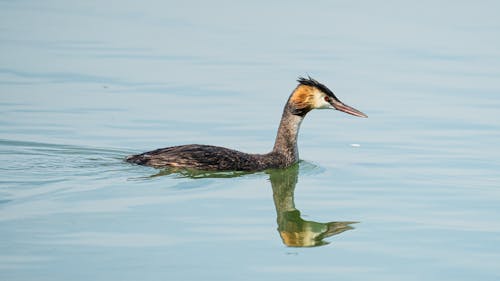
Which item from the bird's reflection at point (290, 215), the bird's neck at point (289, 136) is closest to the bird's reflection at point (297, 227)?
the bird's reflection at point (290, 215)

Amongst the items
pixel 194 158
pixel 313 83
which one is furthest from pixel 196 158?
pixel 313 83

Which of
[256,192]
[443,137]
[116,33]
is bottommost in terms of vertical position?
[256,192]

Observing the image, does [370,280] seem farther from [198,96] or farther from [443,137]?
[198,96]

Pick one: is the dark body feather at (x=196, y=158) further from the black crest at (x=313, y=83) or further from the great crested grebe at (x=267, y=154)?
the black crest at (x=313, y=83)

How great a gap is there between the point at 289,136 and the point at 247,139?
3.04 feet

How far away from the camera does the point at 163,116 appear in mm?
14234

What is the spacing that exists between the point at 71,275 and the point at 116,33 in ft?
37.6

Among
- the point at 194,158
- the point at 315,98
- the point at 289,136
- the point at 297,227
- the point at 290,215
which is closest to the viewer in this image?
the point at 297,227

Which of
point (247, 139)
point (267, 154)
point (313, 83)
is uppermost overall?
point (313, 83)

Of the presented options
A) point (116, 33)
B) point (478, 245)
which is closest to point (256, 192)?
point (478, 245)

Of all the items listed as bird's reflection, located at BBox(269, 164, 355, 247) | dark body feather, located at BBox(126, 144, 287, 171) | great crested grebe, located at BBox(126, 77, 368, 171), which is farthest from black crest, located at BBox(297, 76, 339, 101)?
bird's reflection, located at BBox(269, 164, 355, 247)

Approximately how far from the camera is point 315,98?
41.2ft

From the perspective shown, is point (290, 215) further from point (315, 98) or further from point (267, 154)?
point (315, 98)

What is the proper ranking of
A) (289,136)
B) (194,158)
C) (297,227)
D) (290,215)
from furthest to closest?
(289,136), (194,158), (290,215), (297,227)
